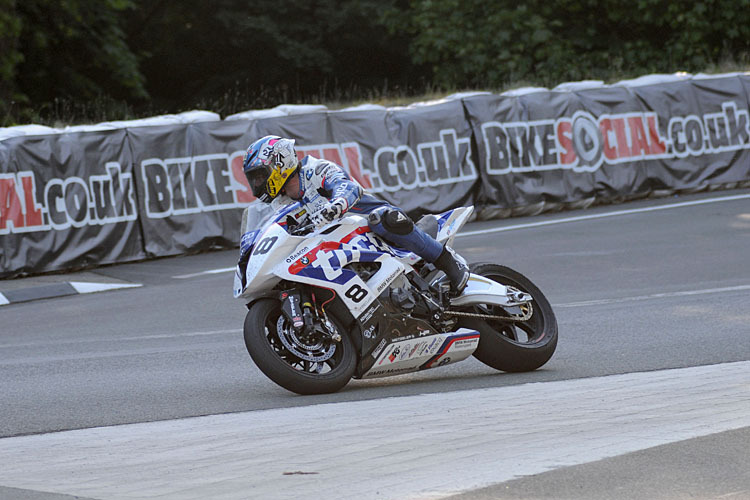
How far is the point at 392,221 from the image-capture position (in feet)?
26.2

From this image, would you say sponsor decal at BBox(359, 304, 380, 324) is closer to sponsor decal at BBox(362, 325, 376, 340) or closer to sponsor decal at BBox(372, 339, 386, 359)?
sponsor decal at BBox(362, 325, 376, 340)

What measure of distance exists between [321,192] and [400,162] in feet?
37.7

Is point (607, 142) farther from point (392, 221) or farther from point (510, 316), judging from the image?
point (392, 221)

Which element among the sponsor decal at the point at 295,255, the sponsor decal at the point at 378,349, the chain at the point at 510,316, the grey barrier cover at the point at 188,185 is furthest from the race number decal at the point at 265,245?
the grey barrier cover at the point at 188,185

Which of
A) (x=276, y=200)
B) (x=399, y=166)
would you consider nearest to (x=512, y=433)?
(x=276, y=200)

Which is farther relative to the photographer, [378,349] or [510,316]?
[510,316]

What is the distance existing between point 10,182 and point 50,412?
9103 millimetres

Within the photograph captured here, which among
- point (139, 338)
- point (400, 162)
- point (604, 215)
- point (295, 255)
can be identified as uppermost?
point (295, 255)

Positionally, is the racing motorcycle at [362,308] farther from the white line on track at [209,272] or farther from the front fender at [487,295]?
the white line on track at [209,272]

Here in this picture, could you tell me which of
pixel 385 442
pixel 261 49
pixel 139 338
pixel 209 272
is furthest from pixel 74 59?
pixel 385 442

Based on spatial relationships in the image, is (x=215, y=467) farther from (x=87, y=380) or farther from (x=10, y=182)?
(x=10, y=182)

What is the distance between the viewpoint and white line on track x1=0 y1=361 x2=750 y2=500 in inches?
211

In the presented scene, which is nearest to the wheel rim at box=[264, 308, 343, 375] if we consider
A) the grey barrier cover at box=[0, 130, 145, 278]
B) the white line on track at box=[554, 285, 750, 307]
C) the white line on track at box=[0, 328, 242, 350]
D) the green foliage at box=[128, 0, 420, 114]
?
the white line on track at box=[0, 328, 242, 350]

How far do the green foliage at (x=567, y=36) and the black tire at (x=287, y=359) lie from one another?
30.2 meters
